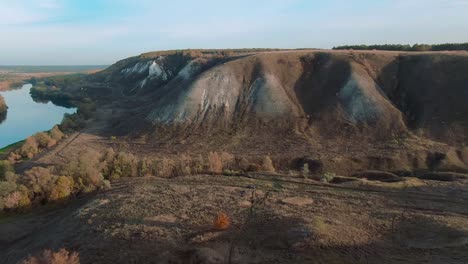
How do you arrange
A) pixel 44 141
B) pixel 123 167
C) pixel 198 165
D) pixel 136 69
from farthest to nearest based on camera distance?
pixel 136 69 → pixel 44 141 → pixel 198 165 → pixel 123 167

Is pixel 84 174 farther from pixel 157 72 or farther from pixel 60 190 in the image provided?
pixel 157 72

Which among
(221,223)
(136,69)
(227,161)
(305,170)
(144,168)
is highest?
(136,69)

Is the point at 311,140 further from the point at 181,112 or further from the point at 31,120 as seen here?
the point at 31,120

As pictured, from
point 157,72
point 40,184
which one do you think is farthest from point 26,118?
point 40,184

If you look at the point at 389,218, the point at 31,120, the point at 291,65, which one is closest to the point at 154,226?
the point at 389,218

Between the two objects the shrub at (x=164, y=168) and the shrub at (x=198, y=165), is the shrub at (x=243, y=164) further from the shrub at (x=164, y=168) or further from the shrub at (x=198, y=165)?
the shrub at (x=164, y=168)

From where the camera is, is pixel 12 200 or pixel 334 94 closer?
pixel 12 200
